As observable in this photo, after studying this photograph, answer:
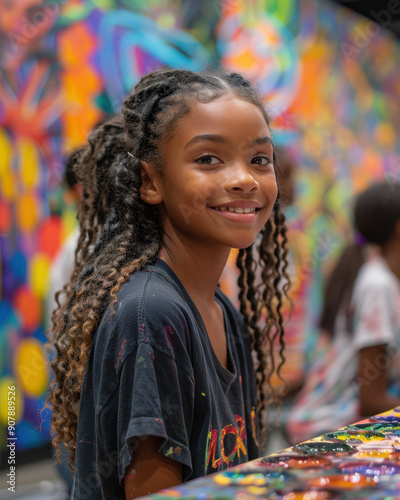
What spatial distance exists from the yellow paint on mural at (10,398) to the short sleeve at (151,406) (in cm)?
232

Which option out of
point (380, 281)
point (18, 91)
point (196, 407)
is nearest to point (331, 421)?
point (380, 281)

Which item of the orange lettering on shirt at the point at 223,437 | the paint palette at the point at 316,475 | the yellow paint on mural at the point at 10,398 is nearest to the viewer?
the paint palette at the point at 316,475

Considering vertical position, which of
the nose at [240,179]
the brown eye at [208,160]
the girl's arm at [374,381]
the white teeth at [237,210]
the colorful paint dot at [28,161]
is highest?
the colorful paint dot at [28,161]

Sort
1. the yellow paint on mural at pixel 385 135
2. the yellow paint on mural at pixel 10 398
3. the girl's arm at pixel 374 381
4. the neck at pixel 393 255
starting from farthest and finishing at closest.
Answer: the yellow paint on mural at pixel 385 135, the yellow paint on mural at pixel 10 398, the neck at pixel 393 255, the girl's arm at pixel 374 381

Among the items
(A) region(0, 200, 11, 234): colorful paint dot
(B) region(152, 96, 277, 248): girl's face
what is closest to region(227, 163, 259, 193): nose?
(B) region(152, 96, 277, 248): girl's face

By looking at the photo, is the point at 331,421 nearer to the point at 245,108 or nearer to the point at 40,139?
the point at 40,139

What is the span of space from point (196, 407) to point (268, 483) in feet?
1.05

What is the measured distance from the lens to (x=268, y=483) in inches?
28.8

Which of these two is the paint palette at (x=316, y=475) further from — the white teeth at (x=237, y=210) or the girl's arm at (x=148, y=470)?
the white teeth at (x=237, y=210)

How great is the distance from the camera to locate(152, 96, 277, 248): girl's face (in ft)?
3.70

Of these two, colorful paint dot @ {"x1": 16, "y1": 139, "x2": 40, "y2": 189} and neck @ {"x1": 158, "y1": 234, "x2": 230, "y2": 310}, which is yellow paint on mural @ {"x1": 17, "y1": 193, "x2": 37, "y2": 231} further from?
neck @ {"x1": 158, "y1": 234, "x2": 230, "y2": 310}

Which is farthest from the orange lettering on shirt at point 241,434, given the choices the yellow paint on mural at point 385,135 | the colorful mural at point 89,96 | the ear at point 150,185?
the yellow paint on mural at point 385,135

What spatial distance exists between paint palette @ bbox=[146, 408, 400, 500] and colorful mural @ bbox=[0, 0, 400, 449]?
2128 mm

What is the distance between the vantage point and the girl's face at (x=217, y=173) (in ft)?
3.70
